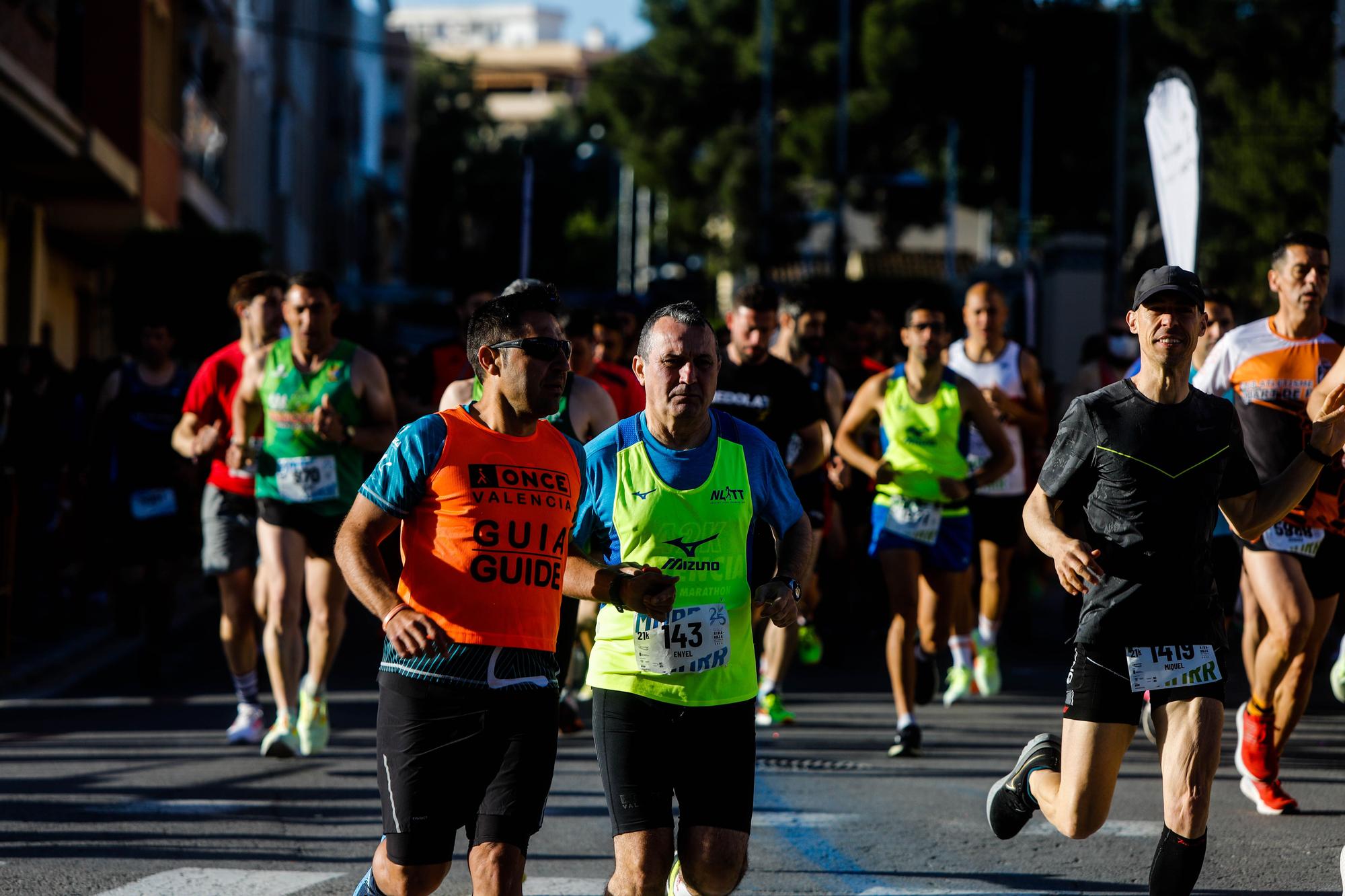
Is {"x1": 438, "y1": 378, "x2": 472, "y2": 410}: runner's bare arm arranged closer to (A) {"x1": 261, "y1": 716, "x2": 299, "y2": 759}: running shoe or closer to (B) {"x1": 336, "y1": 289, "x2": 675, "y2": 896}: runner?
(A) {"x1": 261, "y1": 716, "x2": 299, "y2": 759}: running shoe

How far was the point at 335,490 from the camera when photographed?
28.7ft

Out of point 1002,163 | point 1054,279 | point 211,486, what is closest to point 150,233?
point 211,486

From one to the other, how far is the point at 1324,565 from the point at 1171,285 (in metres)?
2.44

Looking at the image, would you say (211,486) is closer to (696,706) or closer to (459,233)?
(696,706)

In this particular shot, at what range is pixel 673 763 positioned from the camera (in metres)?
5.03

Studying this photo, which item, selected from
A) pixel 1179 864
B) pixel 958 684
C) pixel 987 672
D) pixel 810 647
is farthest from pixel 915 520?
pixel 1179 864

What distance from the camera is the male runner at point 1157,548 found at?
214 inches

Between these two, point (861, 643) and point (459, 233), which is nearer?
point (861, 643)

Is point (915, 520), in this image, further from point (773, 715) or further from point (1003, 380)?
point (1003, 380)

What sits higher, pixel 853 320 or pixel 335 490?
pixel 853 320

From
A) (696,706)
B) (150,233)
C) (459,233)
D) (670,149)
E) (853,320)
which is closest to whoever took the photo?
(696,706)

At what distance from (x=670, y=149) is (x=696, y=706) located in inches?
1829

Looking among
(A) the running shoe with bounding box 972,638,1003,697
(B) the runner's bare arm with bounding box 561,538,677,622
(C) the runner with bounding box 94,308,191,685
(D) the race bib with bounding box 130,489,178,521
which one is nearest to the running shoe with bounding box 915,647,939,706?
(A) the running shoe with bounding box 972,638,1003,697

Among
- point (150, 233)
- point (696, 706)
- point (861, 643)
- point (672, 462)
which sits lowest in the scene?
point (861, 643)
